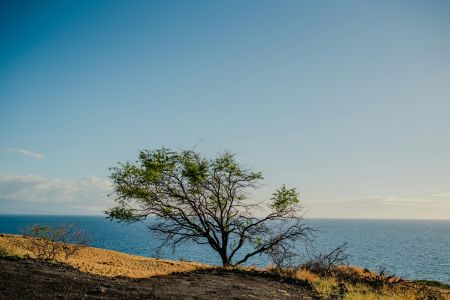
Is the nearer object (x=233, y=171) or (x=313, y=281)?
(x=313, y=281)

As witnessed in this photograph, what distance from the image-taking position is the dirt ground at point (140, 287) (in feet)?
29.6

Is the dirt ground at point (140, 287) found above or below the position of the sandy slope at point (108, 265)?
above

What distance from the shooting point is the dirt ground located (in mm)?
9016

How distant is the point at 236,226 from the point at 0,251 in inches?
477

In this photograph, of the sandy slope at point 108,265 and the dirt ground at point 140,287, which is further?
the sandy slope at point 108,265

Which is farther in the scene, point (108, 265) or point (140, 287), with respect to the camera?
point (108, 265)

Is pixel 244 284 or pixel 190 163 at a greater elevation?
pixel 190 163

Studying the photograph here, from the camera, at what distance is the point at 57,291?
912cm

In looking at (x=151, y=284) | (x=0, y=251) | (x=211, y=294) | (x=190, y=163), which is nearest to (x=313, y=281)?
(x=211, y=294)

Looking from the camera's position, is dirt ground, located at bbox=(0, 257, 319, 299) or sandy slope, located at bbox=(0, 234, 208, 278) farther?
sandy slope, located at bbox=(0, 234, 208, 278)

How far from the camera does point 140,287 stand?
36.1 feet

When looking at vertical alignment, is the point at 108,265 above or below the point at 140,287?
below

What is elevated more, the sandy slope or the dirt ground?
the dirt ground

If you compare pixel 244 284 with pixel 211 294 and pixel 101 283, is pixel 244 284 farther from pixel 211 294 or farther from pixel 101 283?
pixel 101 283
